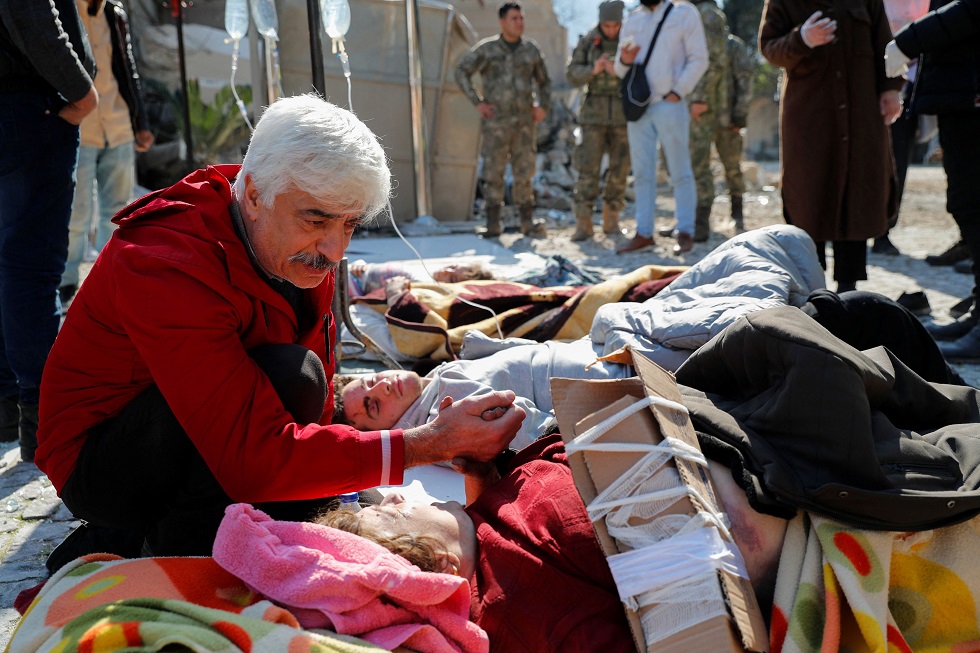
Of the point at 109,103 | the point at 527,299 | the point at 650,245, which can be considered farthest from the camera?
the point at 650,245

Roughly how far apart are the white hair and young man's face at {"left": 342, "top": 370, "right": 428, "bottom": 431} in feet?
4.23

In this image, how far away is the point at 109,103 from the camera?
5.04m

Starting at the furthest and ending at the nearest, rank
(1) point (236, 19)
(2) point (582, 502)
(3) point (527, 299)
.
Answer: (1) point (236, 19) < (3) point (527, 299) < (2) point (582, 502)

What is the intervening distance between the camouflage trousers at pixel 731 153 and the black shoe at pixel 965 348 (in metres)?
5.20

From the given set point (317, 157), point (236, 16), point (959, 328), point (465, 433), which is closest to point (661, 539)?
point (465, 433)

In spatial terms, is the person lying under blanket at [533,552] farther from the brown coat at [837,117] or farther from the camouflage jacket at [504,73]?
the camouflage jacket at [504,73]

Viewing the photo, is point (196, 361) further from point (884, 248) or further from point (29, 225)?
point (884, 248)

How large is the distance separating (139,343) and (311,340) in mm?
573

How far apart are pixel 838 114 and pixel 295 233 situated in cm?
372

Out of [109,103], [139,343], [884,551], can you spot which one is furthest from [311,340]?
[109,103]

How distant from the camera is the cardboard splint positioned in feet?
5.07

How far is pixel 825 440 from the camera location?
5.80ft

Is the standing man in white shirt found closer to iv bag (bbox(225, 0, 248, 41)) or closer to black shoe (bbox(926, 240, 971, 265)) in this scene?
black shoe (bbox(926, 240, 971, 265))

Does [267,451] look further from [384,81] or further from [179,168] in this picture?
[179,168]
